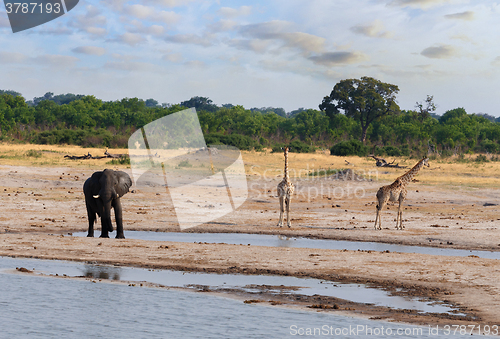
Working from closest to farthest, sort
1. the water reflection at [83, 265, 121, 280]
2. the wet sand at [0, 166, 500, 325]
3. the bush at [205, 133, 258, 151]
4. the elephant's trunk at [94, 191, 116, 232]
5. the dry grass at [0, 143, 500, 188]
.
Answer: the wet sand at [0, 166, 500, 325]
the water reflection at [83, 265, 121, 280]
the elephant's trunk at [94, 191, 116, 232]
the dry grass at [0, 143, 500, 188]
the bush at [205, 133, 258, 151]

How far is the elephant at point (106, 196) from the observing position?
1540cm

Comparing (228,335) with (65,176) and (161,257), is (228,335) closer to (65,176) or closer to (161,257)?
(161,257)

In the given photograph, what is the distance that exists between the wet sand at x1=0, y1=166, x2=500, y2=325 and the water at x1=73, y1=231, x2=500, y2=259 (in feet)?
1.76

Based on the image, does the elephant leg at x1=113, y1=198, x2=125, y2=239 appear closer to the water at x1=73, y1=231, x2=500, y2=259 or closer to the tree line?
the water at x1=73, y1=231, x2=500, y2=259

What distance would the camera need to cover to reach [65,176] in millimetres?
30750

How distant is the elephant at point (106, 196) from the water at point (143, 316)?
4.56m

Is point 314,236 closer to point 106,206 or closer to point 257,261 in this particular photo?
point 257,261

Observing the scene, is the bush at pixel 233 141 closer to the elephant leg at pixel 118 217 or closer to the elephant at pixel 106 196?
the elephant at pixel 106 196

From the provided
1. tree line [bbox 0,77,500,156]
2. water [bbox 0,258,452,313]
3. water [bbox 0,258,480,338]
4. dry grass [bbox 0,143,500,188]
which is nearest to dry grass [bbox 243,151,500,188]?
dry grass [bbox 0,143,500,188]

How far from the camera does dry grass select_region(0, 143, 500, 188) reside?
116 feet

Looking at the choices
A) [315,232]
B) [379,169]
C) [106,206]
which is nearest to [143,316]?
[106,206]

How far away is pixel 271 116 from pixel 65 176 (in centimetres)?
6027

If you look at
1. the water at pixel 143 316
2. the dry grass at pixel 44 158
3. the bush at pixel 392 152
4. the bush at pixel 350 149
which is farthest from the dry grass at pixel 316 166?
the water at pixel 143 316

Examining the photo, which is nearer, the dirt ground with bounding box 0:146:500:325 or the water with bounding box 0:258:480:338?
the water with bounding box 0:258:480:338
